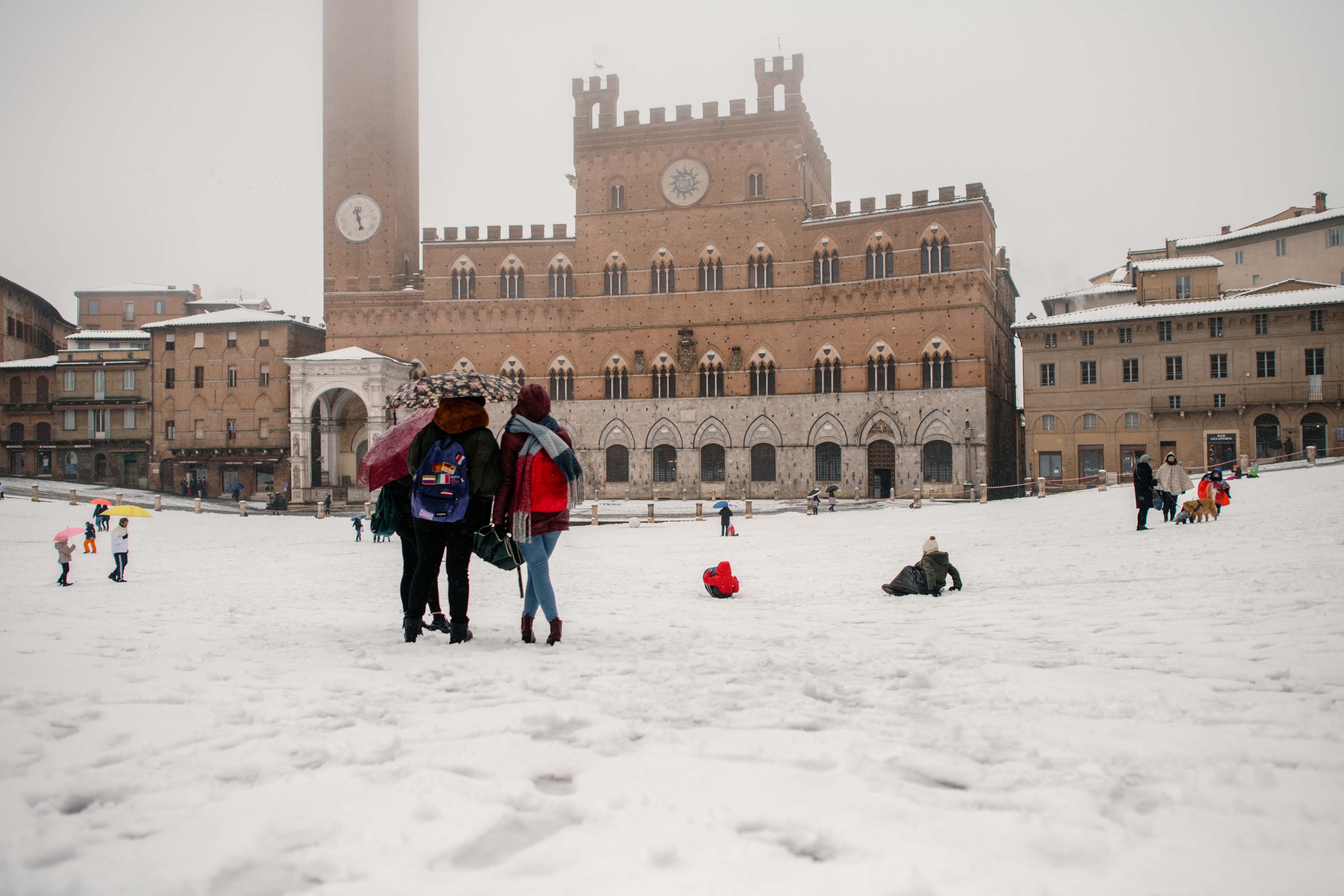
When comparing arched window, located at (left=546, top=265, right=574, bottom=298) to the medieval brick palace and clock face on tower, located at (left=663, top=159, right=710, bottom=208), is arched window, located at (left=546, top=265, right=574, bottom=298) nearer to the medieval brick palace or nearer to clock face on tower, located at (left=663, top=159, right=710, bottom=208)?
the medieval brick palace

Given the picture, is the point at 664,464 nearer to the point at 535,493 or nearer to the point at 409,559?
the point at 409,559

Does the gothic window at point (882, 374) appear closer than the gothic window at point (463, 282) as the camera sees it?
Yes

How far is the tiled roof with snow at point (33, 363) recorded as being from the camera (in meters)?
46.7

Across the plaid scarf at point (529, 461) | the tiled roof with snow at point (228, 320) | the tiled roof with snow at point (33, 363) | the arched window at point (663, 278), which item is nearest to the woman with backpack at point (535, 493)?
the plaid scarf at point (529, 461)

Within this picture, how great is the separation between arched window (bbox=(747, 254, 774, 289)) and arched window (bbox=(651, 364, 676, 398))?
5611 mm

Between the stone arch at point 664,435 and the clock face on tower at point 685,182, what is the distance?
1083 centimetres

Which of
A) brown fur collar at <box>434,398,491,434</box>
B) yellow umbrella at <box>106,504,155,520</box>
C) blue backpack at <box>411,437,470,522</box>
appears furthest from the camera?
yellow umbrella at <box>106,504,155,520</box>

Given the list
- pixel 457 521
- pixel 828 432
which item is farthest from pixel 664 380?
pixel 457 521

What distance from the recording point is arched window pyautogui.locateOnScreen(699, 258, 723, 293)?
41469 mm

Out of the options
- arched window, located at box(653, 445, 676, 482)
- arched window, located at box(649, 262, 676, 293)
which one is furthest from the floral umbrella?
arched window, located at box(649, 262, 676, 293)

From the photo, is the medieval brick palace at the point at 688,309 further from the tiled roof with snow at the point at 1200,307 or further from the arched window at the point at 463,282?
the tiled roof with snow at the point at 1200,307

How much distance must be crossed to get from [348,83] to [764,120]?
2262 centimetres

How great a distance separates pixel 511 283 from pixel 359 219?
940 cm

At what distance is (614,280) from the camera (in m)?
42.4
